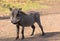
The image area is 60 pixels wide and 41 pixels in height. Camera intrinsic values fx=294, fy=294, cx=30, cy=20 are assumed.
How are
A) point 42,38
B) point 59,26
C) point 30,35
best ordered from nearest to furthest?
point 42,38 < point 30,35 < point 59,26

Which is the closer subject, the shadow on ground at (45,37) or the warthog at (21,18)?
the warthog at (21,18)

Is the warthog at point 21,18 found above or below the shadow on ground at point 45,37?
above

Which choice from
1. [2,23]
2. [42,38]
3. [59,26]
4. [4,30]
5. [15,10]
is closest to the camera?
[15,10]

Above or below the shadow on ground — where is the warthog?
above

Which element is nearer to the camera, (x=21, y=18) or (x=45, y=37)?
(x=21, y=18)

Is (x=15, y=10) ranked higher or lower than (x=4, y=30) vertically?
higher

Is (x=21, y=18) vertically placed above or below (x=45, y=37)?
above

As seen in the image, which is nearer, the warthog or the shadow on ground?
the warthog

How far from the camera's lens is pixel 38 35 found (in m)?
13.0

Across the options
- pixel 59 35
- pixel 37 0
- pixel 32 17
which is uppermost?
pixel 32 17

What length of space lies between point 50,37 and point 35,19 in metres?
1.14

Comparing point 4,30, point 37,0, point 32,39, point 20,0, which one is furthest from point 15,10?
point 37,0

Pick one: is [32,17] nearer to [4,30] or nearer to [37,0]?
[4,30]

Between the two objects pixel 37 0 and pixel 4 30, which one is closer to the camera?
pixel 4 30
